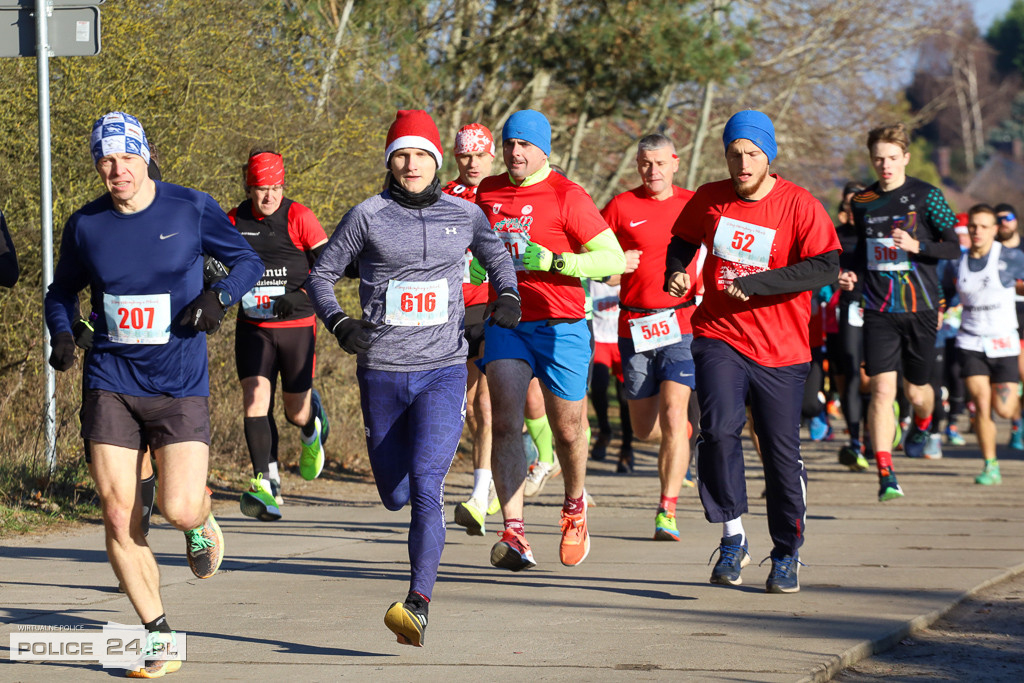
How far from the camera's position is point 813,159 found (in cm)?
2866

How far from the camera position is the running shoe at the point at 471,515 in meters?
7.96

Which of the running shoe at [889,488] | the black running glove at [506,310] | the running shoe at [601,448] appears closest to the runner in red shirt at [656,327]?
the running shoe at [889,488]

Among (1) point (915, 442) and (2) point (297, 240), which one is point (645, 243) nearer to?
(2) point (297, 240)

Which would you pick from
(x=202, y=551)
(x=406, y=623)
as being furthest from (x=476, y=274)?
(x=406, y=623)

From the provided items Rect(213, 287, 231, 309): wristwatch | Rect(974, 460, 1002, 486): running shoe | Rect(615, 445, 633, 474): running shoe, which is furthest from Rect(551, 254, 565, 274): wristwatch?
Rect(615, 445, 633, 474): running shoe

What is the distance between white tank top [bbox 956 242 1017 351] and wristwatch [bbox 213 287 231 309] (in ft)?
27.7

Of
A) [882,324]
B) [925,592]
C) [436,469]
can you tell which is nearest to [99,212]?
[436,469]

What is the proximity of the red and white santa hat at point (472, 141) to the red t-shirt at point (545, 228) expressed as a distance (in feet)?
3.75

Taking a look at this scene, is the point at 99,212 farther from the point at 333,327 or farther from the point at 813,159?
the point at 813,159

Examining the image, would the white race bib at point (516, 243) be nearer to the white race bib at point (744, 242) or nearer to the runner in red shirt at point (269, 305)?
the white race bib at point (744, 242)

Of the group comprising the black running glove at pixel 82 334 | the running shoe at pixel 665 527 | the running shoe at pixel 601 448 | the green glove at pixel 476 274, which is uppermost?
the black running glove at pixel 82 334

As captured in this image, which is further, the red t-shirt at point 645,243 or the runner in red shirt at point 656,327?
the red t-shirt at point 645,243

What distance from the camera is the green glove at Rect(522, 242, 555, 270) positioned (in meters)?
6.82

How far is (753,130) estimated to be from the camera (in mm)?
6625
